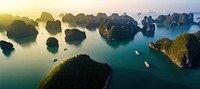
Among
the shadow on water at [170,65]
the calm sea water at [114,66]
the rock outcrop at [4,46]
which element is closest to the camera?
the calm sea water at [114,66]

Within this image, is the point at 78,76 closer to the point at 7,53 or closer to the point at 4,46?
the point at 7,53

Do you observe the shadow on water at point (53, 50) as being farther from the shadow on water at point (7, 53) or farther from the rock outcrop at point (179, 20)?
the rock outcrop at point (179, 20)

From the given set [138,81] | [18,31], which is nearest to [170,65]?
[138,81]

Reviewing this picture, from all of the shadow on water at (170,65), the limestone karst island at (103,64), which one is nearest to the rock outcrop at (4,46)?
the limestone karst island at (103,64)

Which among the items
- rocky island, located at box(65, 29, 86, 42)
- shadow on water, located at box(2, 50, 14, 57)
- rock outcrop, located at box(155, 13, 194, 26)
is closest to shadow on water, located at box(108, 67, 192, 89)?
shadow on water, located at box(2, 50, 14, 57)

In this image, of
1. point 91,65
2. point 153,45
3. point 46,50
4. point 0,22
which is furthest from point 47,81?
point 0,22

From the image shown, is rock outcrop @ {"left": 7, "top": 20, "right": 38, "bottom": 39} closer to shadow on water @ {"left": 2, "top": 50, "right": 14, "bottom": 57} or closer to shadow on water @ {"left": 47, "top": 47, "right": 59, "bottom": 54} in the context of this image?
shadow on water @ {"left": 2, "top": 50, "right": 14, "bottom": 57}
